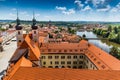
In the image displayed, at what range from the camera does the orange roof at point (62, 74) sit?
19438mm

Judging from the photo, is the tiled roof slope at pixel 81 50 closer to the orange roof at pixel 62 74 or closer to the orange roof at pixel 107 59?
the orange roof at pixel 107 59

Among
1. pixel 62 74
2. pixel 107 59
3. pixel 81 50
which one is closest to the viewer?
pixel 62 74

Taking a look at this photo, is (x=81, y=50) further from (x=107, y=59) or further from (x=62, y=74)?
(x=62, y=74)

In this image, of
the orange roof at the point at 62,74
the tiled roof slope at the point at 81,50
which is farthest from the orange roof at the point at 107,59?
the orange roof at the point at 62,74

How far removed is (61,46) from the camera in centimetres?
4138

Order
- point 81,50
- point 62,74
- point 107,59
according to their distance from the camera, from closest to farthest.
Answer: point 62,74, point 107,59, point 81,50

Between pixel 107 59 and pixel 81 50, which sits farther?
pixel 81 50

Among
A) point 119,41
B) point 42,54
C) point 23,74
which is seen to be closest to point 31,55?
point 42,54

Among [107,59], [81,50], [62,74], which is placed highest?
[62,74]

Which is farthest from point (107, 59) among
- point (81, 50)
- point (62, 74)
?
point (62, 74)

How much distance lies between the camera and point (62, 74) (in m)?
19.9

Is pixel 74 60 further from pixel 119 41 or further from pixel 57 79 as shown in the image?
pixel 119 41

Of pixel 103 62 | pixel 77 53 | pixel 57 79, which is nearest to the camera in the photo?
pixel 57 79

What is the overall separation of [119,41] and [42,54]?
151 ft
